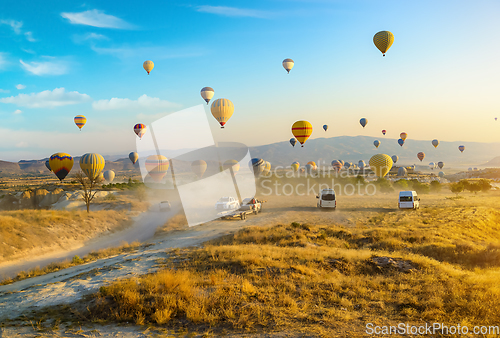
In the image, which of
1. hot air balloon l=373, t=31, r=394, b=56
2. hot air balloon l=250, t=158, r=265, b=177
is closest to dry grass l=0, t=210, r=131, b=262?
hot air balloon l=373, t=31, r=394, b=56

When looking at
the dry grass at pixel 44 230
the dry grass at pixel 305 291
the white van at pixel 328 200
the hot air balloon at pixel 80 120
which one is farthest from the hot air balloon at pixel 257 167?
the dry grass at pixel 305 291

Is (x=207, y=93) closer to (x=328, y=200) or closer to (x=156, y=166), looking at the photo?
(x=156, y=166)

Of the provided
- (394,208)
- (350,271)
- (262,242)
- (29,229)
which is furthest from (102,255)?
(394,208)

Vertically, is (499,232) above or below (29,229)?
below

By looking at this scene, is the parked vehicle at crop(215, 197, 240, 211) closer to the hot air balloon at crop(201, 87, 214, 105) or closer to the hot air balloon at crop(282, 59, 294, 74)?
the hot air balloon at crop(201, 87, 214, 105)

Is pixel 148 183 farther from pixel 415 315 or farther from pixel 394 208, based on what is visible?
pixel 415 315

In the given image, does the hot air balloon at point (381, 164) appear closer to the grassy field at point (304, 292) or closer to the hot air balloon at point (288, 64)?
the hot air balloon at point (288, 64)

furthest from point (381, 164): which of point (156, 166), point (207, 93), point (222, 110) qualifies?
point (156, 166)
